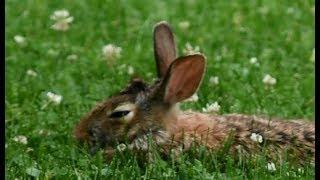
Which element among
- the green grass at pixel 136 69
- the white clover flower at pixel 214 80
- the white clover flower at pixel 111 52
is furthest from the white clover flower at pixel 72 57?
the white clover flower at pixel 214 80

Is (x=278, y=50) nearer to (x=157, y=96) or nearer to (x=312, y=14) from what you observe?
(x=312, y=14)

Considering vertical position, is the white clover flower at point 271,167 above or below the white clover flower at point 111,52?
below

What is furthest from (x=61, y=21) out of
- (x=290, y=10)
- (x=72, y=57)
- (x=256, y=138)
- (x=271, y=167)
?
(x=271, y=167)

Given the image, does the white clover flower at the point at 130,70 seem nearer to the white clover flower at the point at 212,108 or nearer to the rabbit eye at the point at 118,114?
the white clover flower at the point at 212,108

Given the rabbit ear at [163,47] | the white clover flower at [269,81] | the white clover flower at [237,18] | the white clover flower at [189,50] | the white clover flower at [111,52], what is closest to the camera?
the rabbit ear at [163,47]

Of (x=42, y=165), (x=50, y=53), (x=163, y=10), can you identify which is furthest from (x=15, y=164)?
(x=163, y=10)

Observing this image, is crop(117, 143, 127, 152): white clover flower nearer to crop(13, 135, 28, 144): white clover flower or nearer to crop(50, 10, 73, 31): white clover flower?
crop(13, 135, 28, 144): white clover flower

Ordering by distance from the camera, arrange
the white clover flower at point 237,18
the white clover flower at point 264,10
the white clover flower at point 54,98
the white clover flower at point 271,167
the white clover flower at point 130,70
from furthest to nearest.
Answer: the white clover flower at point 264,10, the white clover flower at point 237,18, the white clover flower at point 130,70, the white clover flower at point 54,98, the white clover flower at point 271,167
